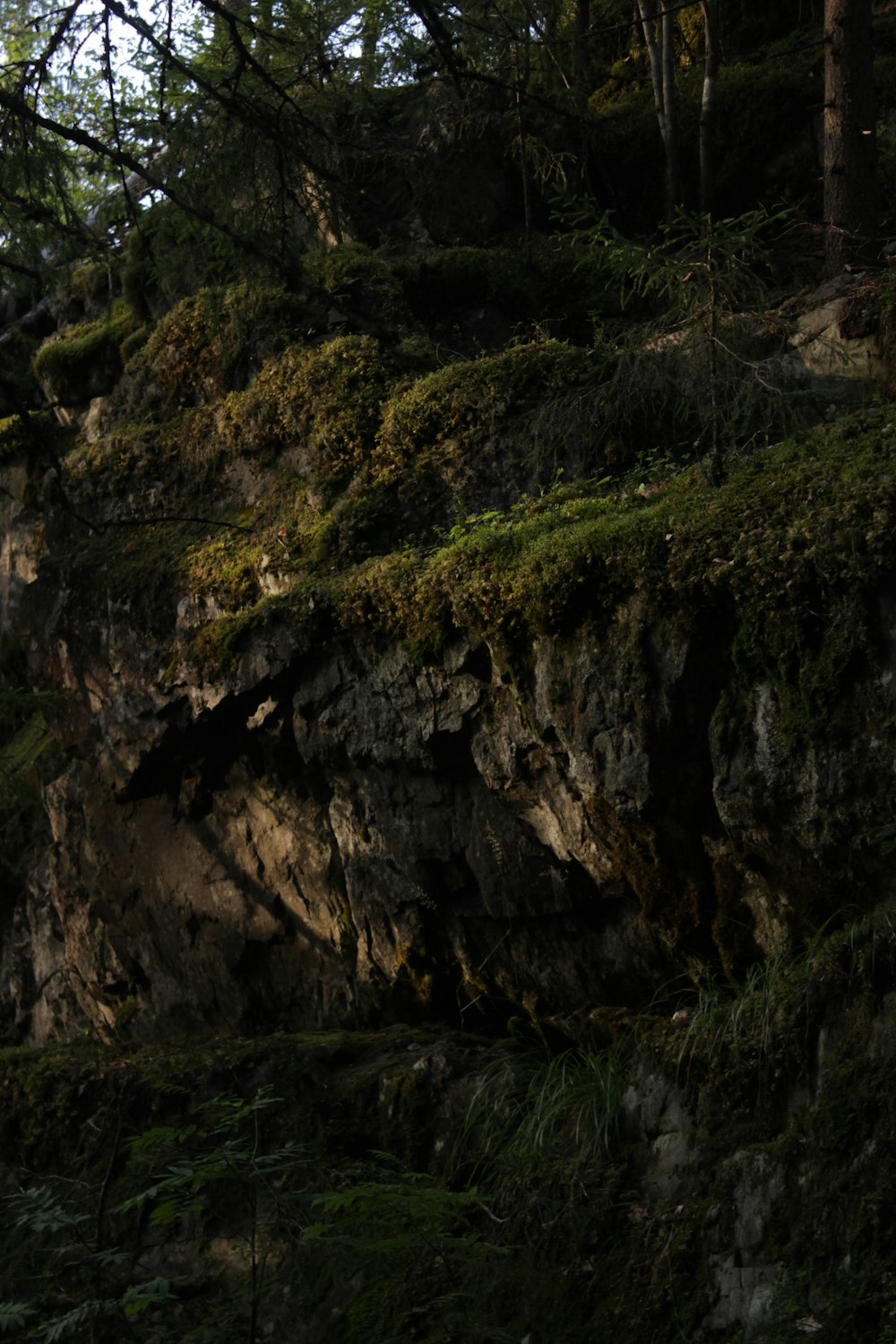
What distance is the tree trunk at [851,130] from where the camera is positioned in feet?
25.9

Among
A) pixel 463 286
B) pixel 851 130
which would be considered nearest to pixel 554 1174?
pixel 463 286

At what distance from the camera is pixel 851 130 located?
7.90 meters

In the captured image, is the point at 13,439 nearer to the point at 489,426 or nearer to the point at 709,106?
the point at 489,426

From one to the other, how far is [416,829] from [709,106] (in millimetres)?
6795

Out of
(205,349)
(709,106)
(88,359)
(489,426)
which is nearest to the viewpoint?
(489,426)

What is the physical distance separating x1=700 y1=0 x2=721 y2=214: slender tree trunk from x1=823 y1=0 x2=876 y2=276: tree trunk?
150 cm

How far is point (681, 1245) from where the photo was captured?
3928 millimetres

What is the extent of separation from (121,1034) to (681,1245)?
5.28 meters

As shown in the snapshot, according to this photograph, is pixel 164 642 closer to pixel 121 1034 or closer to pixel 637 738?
pixel 121 1034

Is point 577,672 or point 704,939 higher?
point 577,672

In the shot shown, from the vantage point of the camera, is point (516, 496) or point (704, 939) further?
point (516, 496)

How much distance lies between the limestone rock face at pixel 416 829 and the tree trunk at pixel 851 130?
4.41 metres

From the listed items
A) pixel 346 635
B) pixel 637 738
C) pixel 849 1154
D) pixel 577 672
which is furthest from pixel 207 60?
pixel 849 1154

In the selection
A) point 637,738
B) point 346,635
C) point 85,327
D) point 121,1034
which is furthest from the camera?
point 85,327
